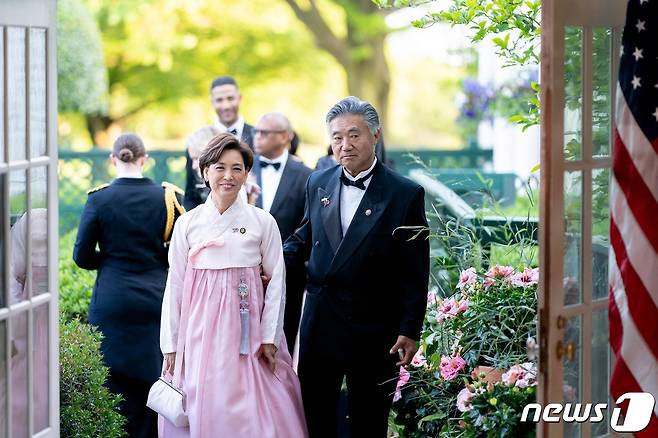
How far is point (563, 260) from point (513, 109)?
368 inches

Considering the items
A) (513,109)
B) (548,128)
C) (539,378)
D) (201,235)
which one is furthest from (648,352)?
(513,109)

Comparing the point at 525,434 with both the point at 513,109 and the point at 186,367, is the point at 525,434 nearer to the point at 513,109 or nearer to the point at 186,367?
the point at 186,367

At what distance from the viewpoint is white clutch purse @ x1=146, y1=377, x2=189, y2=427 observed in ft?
18.3

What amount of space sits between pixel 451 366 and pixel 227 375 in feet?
3.55

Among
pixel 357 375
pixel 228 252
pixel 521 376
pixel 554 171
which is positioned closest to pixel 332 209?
pixel 228 252

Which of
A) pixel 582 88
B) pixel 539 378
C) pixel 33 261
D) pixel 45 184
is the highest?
pixel 582 88

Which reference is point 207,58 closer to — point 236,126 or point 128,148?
point 236,126

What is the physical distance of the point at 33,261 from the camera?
4.74 meters

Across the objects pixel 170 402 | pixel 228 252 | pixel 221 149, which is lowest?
pixel 170 402

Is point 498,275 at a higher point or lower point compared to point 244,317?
higher

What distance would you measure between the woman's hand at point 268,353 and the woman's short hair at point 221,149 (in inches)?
33.6

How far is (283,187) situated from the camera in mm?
7477

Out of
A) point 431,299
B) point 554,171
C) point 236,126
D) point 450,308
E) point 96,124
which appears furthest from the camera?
point 96,124

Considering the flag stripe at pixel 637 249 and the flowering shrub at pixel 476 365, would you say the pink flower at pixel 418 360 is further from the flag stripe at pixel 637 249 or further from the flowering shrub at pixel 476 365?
the flag stripe at pixel 637 249
